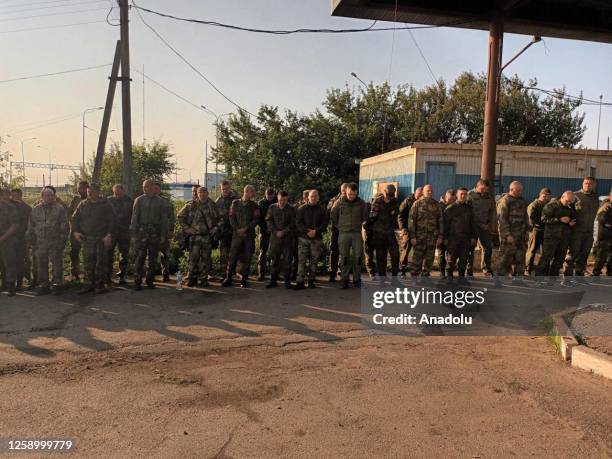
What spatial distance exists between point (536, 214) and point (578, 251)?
1.00 m

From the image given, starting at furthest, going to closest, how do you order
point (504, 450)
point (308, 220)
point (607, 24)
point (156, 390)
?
1. point (607, 24)
2. point (308, 220)
3. point (156, 390)
4. point (504, 450)

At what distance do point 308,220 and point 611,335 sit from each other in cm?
459

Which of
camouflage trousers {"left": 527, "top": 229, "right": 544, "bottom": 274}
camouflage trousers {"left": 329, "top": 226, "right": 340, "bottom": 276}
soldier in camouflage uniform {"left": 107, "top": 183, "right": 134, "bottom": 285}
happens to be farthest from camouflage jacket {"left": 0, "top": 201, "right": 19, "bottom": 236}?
camouflage trousers {"left": 527, "top": 229, "right": 544, "bottom": 274}

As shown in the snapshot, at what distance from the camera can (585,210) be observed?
8.19m

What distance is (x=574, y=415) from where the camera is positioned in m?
3.47

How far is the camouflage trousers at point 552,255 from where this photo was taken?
8.10 metres

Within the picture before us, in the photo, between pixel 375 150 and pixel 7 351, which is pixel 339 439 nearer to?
pixel 7 351

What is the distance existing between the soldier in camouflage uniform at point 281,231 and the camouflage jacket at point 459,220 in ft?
8.85

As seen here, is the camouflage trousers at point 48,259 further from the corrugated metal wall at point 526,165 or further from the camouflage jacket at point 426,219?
the corrugated metal wall at point 526,165

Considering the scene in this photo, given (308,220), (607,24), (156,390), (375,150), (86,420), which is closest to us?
(86,420)

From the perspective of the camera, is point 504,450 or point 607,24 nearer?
point 504,450

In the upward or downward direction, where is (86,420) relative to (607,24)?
downward

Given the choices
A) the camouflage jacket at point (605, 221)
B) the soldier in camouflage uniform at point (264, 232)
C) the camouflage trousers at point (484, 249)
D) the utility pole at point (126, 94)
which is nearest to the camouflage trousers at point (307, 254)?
the soldier in camouflage uniform at point (264, 232)

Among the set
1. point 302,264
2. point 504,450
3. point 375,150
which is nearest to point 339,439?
point 504,450
